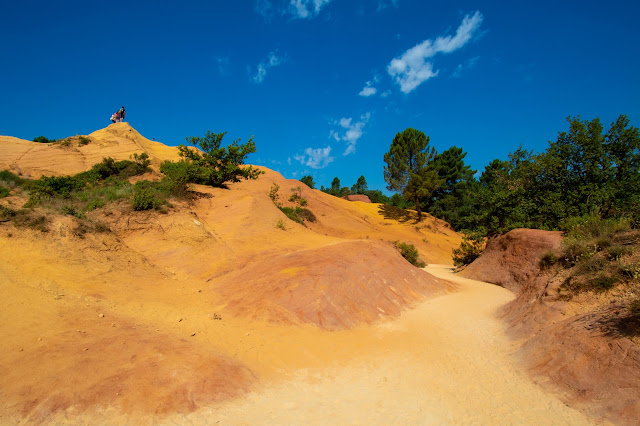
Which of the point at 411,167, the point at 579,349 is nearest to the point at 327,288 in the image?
the point at 579,349

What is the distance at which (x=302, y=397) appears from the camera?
514 cm

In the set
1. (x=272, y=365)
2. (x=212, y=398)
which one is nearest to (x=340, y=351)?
(x=272, y=365)

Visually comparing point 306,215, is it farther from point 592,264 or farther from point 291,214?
point 592,264

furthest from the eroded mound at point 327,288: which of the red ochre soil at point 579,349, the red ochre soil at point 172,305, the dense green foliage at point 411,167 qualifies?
the dense green foliage at point 411,167

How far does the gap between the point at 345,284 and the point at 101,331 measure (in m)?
6.03

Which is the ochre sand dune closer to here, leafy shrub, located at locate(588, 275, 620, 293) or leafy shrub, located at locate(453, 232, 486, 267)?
leafy shrub, located at locate(588, 275, 620, 293)

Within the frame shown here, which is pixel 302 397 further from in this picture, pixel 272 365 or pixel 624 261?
pixel 624 261

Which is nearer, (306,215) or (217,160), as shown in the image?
(217,160)

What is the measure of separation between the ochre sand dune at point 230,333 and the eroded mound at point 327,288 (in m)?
0.05

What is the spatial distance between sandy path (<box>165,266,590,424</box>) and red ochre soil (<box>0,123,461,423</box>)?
48 centimetres

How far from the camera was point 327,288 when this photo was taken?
8.84 m

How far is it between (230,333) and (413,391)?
412cm

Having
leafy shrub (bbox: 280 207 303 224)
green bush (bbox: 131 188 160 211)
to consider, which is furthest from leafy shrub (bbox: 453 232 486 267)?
green bush (bbox: 131 188 160 211)

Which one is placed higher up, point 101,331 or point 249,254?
point 249,254
